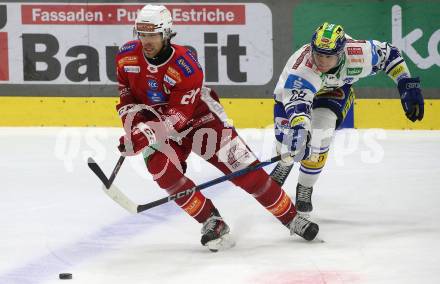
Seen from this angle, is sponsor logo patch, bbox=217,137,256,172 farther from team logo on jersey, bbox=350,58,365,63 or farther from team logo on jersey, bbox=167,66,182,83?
team logo on jersey, bbox=350,58,365,63

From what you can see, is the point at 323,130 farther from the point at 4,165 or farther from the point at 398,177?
the point at 4,165

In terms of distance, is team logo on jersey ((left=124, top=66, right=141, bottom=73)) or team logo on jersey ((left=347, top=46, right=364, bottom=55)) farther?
team logo on jersey ((left=347, top=46, right=364, bottom=55))

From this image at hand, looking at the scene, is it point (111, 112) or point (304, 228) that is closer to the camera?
point (304, 228)

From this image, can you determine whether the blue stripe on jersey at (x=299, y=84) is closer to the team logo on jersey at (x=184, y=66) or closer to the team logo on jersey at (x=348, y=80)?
the team logo on jersey at (x=348, y=80)

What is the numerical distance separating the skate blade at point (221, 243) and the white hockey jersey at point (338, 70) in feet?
2.12

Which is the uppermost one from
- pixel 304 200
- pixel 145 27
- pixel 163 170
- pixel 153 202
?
pixel 145 27

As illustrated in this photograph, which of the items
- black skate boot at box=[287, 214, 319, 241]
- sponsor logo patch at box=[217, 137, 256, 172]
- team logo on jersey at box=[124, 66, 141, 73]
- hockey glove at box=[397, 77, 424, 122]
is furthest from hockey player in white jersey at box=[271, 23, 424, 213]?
team logo on jersey at box=[124, 66, 141, 73]

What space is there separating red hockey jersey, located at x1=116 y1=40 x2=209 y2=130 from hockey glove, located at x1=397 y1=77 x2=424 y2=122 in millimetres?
1085

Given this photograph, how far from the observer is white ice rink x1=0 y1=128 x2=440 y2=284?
446 centimetres

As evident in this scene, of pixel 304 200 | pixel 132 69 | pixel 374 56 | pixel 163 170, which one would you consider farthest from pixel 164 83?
pixel 374 56

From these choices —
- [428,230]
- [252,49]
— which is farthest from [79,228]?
[252,49]

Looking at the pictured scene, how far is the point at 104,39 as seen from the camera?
26.8ft

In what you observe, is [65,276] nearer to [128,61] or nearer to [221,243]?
[221,243]

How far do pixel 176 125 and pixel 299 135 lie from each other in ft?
1.90
